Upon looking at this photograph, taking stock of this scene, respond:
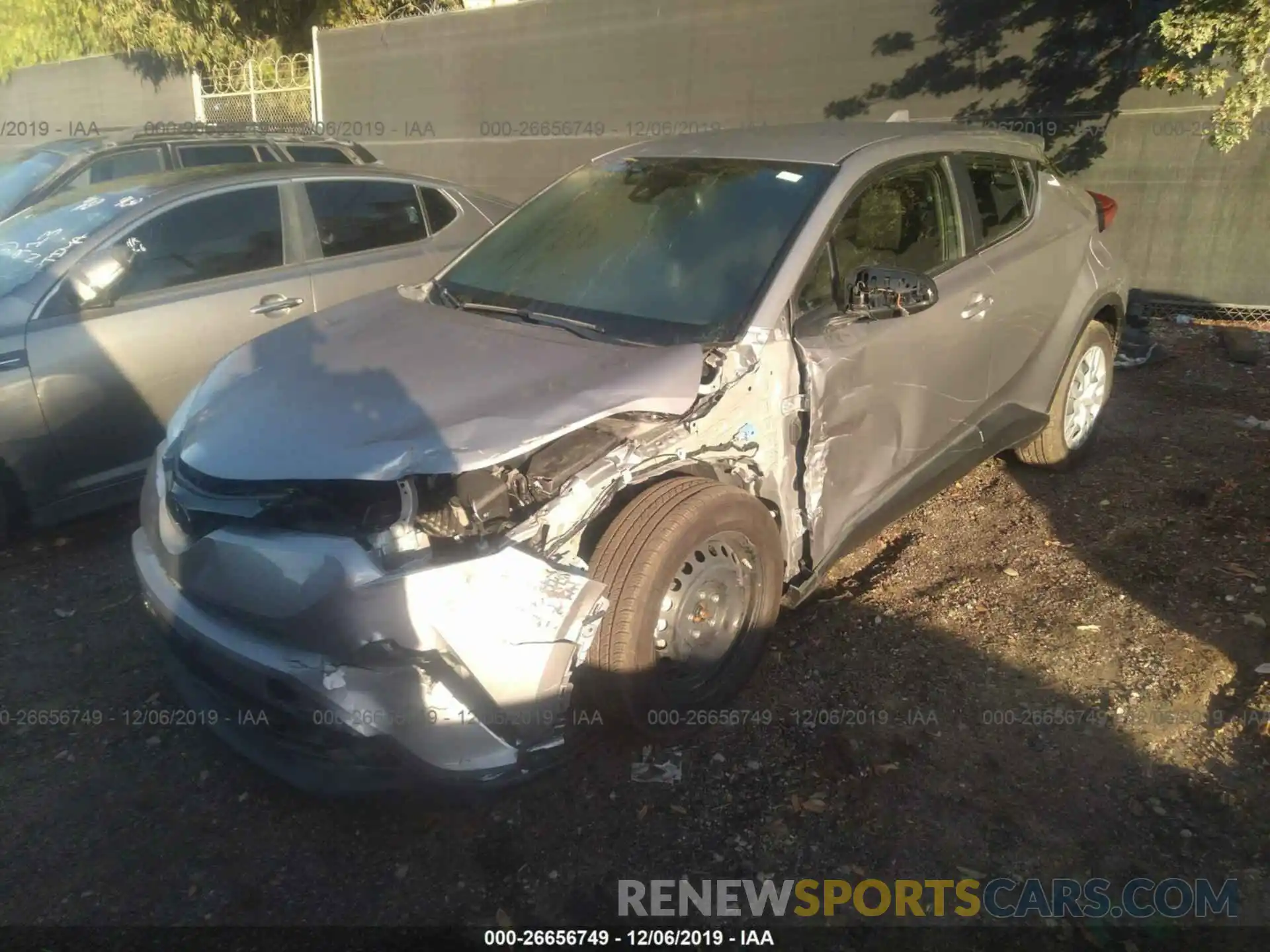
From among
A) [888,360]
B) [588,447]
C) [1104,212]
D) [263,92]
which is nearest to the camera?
[588,447]

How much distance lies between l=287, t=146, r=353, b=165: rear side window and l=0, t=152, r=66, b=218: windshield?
68.5 inches

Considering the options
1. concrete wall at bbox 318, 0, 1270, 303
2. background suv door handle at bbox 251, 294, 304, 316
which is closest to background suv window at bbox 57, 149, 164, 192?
background suv door handle at bbox 251, 294, 304, 316

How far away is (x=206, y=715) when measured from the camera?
9.30 ft

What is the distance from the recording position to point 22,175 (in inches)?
297

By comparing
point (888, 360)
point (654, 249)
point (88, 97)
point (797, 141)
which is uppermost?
point (88, 97)

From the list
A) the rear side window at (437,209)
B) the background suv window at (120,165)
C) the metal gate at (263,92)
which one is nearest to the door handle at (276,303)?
the rear side window at (437,209)

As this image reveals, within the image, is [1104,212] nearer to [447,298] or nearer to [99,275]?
[447,298]

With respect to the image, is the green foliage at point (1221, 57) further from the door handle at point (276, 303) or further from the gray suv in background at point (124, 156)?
the gray suv in background at point (124, 156)

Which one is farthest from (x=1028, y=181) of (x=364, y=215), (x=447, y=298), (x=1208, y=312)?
(x=1208, y=312)

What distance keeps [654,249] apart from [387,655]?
1.83m

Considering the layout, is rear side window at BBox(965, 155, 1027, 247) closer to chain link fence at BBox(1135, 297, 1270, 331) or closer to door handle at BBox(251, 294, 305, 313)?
door handle at BBox(251, 294, 305, 313)

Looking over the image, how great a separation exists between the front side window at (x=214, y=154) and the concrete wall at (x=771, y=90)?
3929 mm

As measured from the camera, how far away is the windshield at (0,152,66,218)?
23.7ft

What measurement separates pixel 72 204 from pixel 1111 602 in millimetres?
5293
